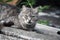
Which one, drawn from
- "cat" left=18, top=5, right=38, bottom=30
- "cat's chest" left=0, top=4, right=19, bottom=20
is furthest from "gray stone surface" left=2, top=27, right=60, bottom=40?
"cat's chest" left=0, top=4, right=19, bottom=20

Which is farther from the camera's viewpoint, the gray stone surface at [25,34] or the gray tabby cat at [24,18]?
the gray tabby cat at [24,18]

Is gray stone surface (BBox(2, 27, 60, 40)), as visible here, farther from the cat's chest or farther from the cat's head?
the cat's chest

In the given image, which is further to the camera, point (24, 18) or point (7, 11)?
point (7, 11)

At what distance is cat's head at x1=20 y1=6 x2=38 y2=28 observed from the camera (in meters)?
2.16

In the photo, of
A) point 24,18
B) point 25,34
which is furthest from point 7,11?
point 25,34

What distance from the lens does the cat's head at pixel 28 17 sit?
2162 millimetres

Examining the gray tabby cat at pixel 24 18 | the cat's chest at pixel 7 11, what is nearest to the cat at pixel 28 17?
the gray tabby cat at pixel 24 18

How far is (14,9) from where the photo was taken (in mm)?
2492

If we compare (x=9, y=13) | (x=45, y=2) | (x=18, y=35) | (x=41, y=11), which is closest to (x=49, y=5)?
(x=45, y=2)

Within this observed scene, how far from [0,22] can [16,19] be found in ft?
0.63

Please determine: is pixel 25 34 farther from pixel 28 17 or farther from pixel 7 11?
pixel 7 11

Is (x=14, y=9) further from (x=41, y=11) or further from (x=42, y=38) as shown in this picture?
(x=41, y=11)

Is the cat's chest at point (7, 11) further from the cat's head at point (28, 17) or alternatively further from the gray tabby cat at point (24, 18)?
the cat's head at point (28, 17)

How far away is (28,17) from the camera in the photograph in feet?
7.16
